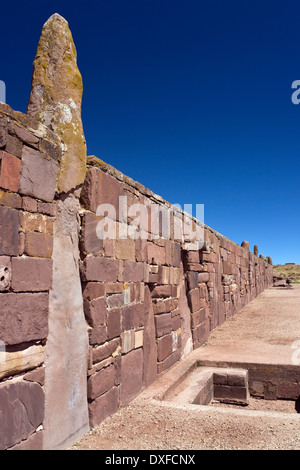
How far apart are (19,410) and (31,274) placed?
1.07 metres

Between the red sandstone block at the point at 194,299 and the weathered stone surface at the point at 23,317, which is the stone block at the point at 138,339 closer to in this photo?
the weathered stone surface at the point at 23,317

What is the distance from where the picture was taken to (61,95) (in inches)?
157

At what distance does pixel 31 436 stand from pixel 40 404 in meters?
0.24

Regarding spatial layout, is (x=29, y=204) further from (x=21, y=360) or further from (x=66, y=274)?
(x=21, y=360)

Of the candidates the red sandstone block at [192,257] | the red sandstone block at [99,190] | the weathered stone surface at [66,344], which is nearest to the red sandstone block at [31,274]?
the weathered stone surface at [66,344]

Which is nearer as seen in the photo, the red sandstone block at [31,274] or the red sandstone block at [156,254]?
the red sandstone block at [31,274]

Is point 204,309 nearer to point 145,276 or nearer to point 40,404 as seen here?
point 145,276

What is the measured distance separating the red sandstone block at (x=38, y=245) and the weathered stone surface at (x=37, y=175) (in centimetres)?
34

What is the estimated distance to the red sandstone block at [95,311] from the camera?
157 inches

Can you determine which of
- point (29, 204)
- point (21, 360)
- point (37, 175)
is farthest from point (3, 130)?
point (21, 360)

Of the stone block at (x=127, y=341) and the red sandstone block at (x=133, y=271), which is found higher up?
the red sandstone block at (x=133, y=271)

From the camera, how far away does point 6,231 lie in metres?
2.91
